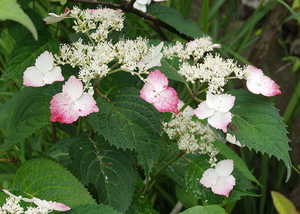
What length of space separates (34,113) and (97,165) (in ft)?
0.58

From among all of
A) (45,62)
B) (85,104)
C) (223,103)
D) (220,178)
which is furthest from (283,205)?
(45,62)

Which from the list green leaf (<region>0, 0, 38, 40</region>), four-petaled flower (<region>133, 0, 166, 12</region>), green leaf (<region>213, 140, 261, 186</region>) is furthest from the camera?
green leaf (<region>213, 140, 261, 186</region>)

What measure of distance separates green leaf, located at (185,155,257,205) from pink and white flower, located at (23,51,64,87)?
35 cm

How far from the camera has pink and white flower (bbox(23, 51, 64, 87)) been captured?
0.54 metres

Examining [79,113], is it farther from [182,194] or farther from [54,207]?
[182,194]

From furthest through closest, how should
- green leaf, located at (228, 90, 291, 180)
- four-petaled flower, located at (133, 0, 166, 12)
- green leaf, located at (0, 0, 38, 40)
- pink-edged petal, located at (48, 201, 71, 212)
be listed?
four-petaled flower, located at (133, 0, 166, 12)
green leaf, located at (228, 90, 291, 180)
pink-edged petal, located at (48, 201, 71, 212)
green leaf, located at (0, 0, 38, 40)

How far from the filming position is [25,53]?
0.73 metres

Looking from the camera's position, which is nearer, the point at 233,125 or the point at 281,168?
the point at 233,125

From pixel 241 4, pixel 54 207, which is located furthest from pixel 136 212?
pixel 241 4

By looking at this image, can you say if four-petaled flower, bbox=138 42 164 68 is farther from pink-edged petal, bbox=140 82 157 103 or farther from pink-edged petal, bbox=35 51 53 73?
pink-edged petal, bbox=35 51 53 73

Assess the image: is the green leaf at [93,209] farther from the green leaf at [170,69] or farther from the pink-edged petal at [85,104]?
the green leaf at [170,69]

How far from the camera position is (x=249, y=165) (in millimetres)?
1246

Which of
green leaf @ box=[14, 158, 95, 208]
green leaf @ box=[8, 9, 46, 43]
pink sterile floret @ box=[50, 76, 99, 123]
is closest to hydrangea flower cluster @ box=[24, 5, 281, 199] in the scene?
pink sterile floret @ box=[50, 76, 99, 123]

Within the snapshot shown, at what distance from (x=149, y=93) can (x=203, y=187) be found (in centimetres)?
24
